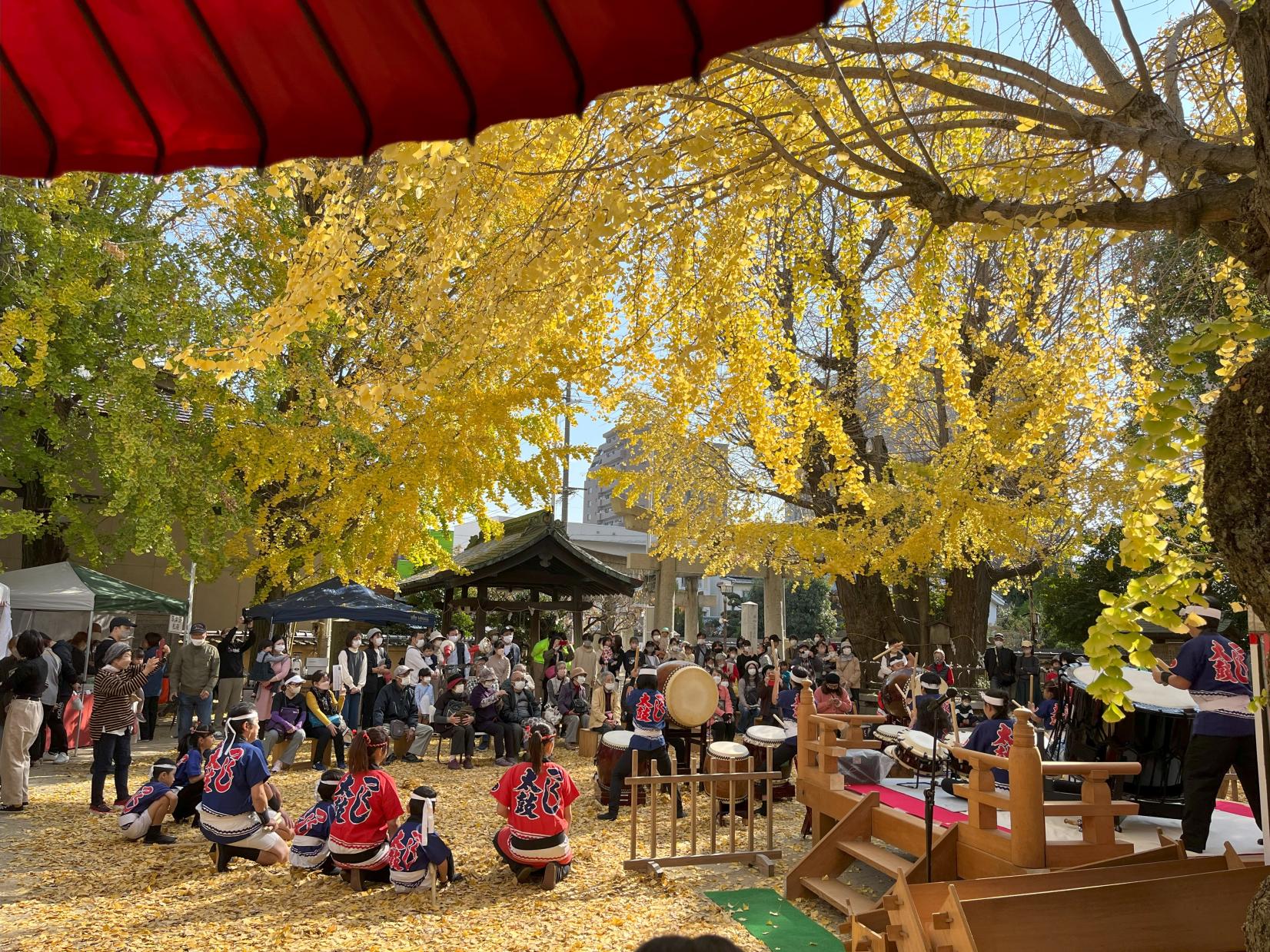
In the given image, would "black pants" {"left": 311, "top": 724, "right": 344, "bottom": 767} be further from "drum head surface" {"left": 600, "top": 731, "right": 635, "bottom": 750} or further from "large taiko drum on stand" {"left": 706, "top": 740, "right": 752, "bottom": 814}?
"large taiko drum on stand" {"left": 706, "top": 740, "right": 752, "bottom": 814}

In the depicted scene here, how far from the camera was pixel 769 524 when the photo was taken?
17.6 metres

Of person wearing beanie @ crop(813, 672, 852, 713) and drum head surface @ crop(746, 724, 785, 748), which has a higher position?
person wearing beanie @ crop(813, 672, 852, 713)

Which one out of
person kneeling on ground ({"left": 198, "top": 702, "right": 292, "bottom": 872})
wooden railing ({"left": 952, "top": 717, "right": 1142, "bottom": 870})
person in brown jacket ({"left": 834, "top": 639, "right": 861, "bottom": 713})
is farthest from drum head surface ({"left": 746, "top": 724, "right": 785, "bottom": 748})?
person in brown jacket ({"left": 834, "top": 639, "right": 861, "bottom": 713})

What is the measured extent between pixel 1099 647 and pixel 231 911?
641 cm

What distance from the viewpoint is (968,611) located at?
780 inches

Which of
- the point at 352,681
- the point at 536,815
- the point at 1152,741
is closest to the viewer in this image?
the point at 1152,741

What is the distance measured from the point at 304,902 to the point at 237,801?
121cm

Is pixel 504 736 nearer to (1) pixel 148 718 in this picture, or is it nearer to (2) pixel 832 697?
(2) pixel 832 697

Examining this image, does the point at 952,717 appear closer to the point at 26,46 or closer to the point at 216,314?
the point at 26,46

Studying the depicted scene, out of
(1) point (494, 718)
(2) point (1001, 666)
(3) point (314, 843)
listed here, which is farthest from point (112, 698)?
(2) point (1001, 666)

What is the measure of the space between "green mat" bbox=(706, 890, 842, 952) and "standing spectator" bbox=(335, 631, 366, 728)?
821 centimetres

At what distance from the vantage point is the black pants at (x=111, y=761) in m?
9.98

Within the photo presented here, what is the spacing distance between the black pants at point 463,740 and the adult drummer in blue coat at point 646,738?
3.44m

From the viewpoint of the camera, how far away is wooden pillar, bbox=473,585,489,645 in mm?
18594
